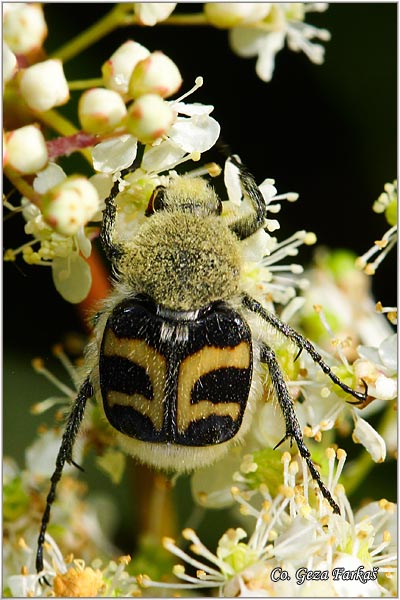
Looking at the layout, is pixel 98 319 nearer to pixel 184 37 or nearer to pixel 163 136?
pixel 163 136

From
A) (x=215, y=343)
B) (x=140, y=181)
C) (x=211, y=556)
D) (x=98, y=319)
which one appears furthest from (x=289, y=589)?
(x=140, y=181)

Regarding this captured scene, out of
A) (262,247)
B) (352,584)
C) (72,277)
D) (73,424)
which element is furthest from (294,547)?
(72,277)

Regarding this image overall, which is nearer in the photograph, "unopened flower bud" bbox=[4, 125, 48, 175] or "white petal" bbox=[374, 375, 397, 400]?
"unopened flower bud" bbox=[4, 125, 48, 175]

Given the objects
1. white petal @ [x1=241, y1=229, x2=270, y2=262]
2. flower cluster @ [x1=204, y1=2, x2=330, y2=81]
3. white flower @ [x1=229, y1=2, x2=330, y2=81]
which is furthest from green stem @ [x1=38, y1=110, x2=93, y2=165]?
white flower @ [x1=229, y1=2, x2=330, y2=81]

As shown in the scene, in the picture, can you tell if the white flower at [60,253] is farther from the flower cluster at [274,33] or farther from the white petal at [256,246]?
the flower cluster at [274,33]

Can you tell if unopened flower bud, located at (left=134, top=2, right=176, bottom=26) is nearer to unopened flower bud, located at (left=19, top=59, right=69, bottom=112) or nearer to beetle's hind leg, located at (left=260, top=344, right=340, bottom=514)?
unopened flower bud, located at (left=19, top=59, right=69, bottom=112)

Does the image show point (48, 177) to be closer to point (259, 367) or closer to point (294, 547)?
point (259, 367)
